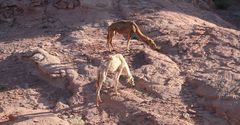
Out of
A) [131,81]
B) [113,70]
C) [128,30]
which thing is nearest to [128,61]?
[128,30]

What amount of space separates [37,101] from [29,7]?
14.4 feet

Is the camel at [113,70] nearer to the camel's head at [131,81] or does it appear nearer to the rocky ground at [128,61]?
the camel's head at [131,81]

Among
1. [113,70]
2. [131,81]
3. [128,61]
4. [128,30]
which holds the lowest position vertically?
[131,81]

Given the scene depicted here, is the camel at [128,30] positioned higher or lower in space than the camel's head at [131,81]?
higher

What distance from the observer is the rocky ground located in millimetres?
8305

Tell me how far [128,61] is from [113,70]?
1206mm

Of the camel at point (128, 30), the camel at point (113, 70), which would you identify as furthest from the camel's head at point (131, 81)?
the camel at point (128, 30)

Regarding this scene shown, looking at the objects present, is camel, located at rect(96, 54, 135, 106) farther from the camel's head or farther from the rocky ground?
the rocky ground

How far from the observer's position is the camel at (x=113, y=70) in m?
8.26

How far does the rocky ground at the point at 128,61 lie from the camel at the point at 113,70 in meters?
0.19

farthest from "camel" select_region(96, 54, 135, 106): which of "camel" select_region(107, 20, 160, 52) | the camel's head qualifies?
"camel" select_region(107, 20, 160, 52)

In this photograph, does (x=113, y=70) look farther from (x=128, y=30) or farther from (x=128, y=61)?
(x=128, y=30)

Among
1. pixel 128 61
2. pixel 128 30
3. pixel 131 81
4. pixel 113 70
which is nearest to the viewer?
pixel 113 70

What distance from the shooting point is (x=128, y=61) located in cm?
963
